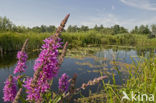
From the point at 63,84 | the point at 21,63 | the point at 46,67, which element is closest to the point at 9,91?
the point at 21,63

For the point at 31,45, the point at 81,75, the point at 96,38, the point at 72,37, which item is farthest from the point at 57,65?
the point at 96,38

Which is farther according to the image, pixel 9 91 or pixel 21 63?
pixel 21 63

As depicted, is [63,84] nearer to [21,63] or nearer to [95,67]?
[21,63]

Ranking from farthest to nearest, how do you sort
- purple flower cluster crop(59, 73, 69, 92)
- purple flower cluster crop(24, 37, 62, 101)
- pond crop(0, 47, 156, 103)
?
pond crop(0, 47, 156, 103) < purple flower cluster crop(59, 73, 69, 92) < purple flower cluster crop(24, 37, 62, 101)

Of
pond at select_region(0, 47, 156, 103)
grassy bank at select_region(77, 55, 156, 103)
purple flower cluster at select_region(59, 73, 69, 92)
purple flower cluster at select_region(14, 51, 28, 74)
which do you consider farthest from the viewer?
pond at select_region(0, 47, 156, 103)

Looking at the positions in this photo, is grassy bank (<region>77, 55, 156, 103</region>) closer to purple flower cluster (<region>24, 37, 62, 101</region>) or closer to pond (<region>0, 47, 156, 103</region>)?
pond (<region>0, 47, 156, 103</region>)

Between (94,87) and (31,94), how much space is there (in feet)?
14.5

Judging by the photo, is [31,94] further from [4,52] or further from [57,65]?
[4,52]

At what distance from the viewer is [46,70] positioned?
112 cm

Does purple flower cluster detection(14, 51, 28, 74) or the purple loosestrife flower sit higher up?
purple flower cluster detection(14, 51, 28, 74)

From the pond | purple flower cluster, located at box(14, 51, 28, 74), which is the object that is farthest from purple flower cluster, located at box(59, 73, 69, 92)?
the pond

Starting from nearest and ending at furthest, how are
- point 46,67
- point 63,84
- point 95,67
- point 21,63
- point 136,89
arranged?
1. point 46,67
2. point 63,84
3. point 21,63
4. point 136,89
5. point 95,67

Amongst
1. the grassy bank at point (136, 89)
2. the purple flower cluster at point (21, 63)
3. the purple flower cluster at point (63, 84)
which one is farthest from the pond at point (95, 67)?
the purple flower cluster at point (21, 63)

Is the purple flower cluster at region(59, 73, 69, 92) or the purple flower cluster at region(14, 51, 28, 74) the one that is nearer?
the purple flower cluster at region(59, 73, 69, 92)
